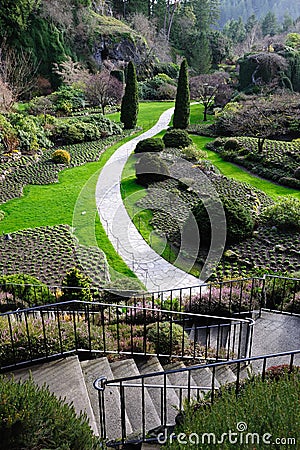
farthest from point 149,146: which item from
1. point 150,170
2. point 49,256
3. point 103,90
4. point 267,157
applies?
point 103,90

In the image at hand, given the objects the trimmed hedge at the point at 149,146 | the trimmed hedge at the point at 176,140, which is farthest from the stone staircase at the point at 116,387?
the trimmed hedge at the point at 176,140

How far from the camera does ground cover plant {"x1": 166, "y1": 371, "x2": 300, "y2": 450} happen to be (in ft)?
9.36

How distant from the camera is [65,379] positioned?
4766mm

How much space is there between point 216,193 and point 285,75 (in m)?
21.5

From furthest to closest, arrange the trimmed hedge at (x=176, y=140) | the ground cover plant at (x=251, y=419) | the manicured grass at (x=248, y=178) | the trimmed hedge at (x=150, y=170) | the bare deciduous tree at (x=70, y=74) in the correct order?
1. the bare deciduous tree at (x=70, y=74)
2. the trimmed hedge at (x=176, y=140)
3. the trimmed hedge at (x=150, y=170)
4. the manicured grass at (x=248, y=178)
5. the ground cover plant at (x=251, y=419)

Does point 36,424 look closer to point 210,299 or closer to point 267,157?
point 210,299

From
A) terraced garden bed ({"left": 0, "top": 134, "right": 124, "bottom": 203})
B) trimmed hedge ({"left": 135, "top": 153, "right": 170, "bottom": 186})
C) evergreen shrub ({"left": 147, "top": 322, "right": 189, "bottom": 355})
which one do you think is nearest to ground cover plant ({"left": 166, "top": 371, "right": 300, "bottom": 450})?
evergreen shrub ({"left": 147, "top": 322, "right": 189, "bottom": 355})

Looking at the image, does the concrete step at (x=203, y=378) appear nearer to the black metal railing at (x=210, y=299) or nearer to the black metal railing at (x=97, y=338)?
the black metal railing at (x=97, y=338)

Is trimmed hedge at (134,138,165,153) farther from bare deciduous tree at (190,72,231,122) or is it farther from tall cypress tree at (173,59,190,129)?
bare deciduous tree at (190,72,231,122)

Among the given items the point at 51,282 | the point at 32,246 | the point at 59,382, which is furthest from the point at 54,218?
the point at 59,382

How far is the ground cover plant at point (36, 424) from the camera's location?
3.12 metres

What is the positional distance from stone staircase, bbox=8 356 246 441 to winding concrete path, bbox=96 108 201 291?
359cm

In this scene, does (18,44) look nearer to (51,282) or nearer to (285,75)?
(285,75)

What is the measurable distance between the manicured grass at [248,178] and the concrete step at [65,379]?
1180 cm
